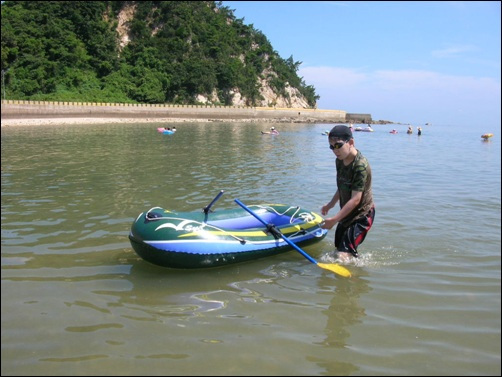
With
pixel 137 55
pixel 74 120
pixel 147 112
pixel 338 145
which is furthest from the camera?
pixel 137 55

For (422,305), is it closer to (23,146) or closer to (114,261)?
(114,261)

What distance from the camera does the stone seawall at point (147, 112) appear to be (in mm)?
41594

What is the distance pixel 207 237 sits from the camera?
5.60m

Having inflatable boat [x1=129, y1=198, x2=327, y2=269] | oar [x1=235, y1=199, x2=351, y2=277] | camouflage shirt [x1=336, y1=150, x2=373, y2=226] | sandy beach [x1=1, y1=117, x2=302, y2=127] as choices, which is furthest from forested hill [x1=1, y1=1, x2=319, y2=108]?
camouflage shirt [x1=336, y1=150, x2=373, y2=226]

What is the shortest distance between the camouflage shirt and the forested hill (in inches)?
2072

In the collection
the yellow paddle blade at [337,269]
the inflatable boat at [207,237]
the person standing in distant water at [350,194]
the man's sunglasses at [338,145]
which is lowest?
the yellow paddle blade at [337,269]

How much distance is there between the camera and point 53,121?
42.7 m

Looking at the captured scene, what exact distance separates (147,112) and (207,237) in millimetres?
53248

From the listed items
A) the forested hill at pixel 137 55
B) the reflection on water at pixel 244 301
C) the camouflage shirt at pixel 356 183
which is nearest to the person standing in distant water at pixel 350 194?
the camouflage shirt at pixel 356 183

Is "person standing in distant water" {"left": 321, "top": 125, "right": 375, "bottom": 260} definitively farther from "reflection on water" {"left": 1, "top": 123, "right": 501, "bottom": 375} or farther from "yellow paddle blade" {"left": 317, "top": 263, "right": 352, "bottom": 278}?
"reflection on water" {"left": 1, "top": 123, "right": 501, "bottom": 375}

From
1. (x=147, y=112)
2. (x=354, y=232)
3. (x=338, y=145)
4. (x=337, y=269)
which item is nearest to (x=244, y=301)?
(x=337, y=269)

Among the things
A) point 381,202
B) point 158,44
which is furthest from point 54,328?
point 158,44

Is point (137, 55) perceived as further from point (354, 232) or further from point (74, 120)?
point (354, 232)

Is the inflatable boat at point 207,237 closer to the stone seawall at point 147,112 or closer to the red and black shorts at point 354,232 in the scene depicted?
the red and black shorts at point 354,232
